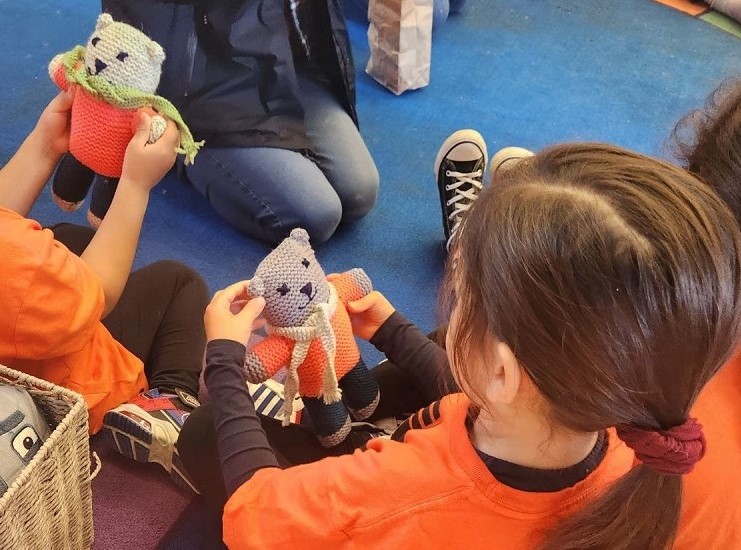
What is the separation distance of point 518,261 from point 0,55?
5.44 ft

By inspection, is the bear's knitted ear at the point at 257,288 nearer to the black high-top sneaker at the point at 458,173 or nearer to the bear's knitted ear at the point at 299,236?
the bear's knitted ear at the point at 299,236

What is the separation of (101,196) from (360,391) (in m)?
0.47

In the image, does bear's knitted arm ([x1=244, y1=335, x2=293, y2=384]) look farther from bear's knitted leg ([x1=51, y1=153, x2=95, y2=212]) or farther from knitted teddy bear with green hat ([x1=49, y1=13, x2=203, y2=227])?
bear's knitted leg ([x1=51, y1=153, x2=95, y2=212])

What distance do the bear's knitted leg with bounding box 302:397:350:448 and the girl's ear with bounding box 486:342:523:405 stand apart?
13.0 inches

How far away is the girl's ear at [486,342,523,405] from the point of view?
0.46 m

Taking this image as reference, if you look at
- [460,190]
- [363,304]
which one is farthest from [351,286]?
[460,190]

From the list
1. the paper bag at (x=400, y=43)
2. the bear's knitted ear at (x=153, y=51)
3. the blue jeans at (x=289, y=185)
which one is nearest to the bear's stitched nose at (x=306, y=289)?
the bear's knitted ear at (x=153, y=51)

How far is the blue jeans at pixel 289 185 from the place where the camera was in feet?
4.11

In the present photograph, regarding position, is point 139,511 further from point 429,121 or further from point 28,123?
point 429,121

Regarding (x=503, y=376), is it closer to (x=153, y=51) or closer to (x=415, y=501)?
(x=415, y=501)

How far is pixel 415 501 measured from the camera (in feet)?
1.68

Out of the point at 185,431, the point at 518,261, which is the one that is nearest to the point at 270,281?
the point at 185,431

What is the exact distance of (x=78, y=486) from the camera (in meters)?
0.71

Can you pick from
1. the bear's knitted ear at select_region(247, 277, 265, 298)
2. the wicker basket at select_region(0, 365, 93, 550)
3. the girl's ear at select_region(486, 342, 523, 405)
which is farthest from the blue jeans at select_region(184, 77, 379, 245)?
the girl's ear at select_region(486, 342, 523, 405)
